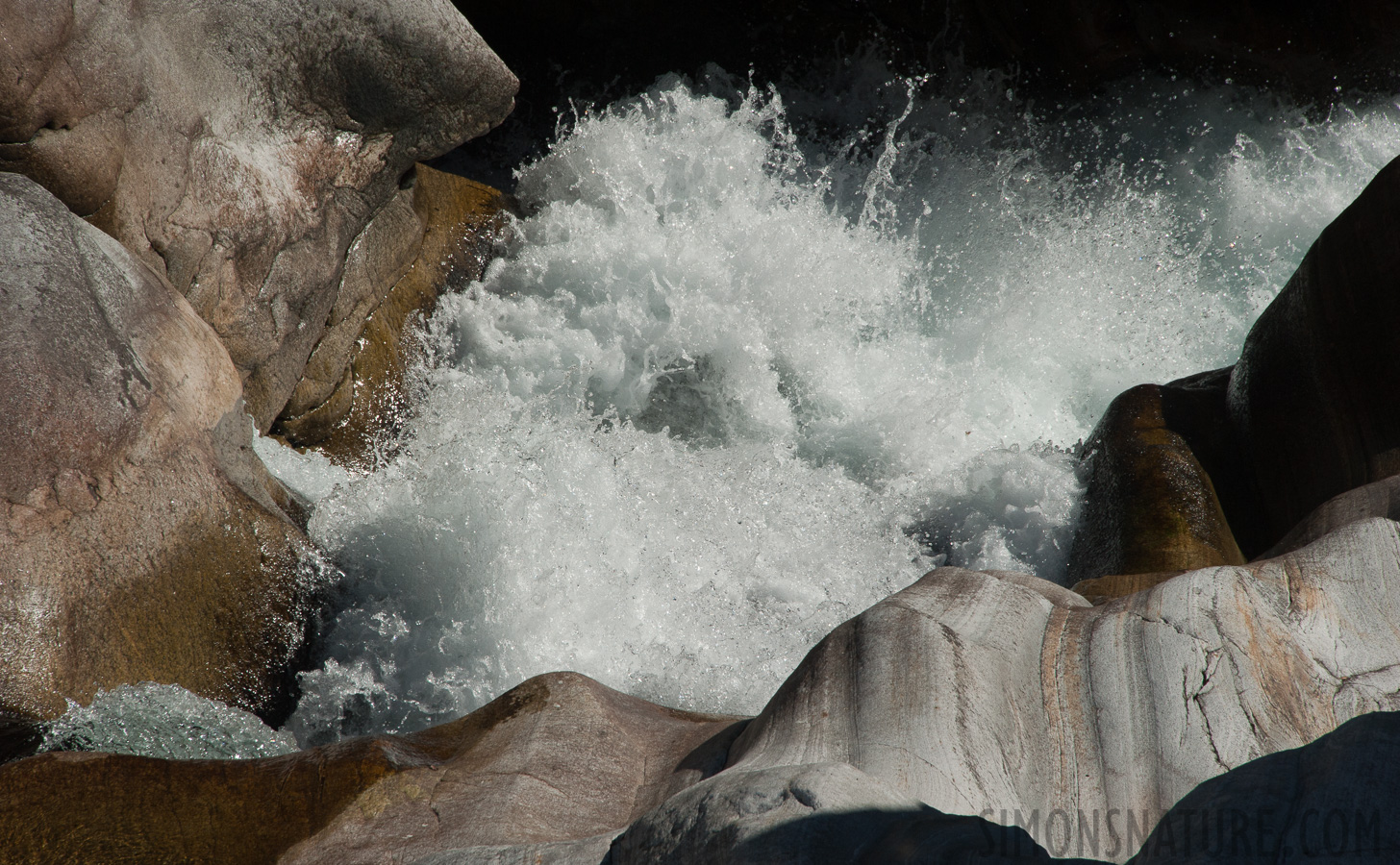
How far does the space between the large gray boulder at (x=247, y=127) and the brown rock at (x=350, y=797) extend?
7.34 ft

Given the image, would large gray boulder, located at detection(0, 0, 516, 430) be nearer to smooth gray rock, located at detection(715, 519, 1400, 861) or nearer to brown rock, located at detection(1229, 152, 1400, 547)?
smooth gray rock, located at detection(715, 519, 1400, 861)

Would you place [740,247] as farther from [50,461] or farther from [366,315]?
[50,461]

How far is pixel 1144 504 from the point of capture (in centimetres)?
399

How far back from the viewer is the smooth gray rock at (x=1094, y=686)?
2.07 meters

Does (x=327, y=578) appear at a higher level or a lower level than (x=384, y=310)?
lower

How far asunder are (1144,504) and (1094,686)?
2006 mm

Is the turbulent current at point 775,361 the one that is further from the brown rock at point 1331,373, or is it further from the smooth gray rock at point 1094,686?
the smooth gray rock at point 1094,686

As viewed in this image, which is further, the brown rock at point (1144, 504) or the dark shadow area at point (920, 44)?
the dark shadow area at point (920, 44)

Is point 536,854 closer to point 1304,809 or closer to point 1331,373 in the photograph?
point 1304,809

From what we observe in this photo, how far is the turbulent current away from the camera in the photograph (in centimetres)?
374

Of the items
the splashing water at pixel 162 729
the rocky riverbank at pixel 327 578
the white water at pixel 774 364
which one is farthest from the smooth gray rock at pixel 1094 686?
the splashing water at pixel 162 729

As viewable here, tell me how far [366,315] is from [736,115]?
10.1 ft

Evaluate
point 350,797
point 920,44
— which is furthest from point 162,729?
point 920,44

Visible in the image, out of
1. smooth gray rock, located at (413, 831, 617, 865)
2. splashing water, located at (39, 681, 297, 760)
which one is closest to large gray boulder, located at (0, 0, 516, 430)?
splashing water, located at (39, 681, 297, 760)
